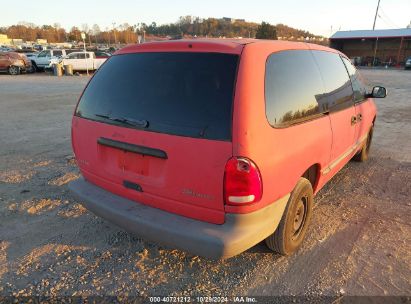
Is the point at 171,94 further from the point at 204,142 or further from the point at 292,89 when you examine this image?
the point at 292,89

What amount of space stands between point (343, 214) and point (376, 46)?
53705mm

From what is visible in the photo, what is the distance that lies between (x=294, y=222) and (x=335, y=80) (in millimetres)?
1680

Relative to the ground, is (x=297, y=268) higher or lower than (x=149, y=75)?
lower

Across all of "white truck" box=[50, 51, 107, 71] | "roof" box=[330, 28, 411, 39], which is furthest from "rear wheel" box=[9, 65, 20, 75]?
"roof" box=[330, 28, 411, 39]

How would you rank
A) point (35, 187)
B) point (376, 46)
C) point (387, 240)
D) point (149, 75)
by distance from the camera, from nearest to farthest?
point (149, 75) → point (387, 240) → point (35, 187) → point (376, 46)

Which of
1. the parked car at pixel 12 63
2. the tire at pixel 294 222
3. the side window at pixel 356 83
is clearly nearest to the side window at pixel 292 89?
the tire at pixel 294 222

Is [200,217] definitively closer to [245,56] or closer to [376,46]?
[245,56]

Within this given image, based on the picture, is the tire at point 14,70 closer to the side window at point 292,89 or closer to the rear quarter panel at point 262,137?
the side window at point 292,89

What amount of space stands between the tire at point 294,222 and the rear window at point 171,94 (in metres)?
0.98

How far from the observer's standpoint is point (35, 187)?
14.5 feet

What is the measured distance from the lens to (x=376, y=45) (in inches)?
1914

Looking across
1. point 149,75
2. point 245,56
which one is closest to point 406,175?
point 245,56

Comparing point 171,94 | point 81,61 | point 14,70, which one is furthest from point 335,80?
point 14,70

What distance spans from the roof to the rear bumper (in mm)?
53136
